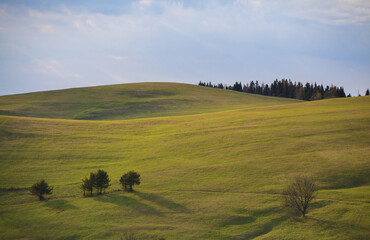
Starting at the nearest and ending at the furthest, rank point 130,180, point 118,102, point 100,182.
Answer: point 100,182, point 130,180, point 118,102

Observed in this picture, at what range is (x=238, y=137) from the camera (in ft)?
145

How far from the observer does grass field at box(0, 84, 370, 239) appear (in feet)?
78.2

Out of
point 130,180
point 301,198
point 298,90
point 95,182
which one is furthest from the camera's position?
point 298,90

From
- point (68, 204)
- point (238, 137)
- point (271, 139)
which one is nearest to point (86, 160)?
point (68, 204)

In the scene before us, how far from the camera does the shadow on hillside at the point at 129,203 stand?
87.3 feet

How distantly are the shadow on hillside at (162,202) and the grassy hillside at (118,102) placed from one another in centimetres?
5064

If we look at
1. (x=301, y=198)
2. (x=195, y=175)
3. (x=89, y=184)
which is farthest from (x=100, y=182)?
(x=301, y=198)

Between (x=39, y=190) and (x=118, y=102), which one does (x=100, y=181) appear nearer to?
(x=39, y=190)

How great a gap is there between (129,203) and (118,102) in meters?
69.3

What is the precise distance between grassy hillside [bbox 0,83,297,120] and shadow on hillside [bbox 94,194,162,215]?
4992cm

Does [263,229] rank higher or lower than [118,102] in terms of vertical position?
lower

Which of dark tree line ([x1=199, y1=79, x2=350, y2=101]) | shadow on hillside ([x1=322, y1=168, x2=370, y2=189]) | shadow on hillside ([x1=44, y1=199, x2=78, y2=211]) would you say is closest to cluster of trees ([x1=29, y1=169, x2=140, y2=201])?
shadow on hillside ([x1=44, y1=199, x2=78, y2=211])

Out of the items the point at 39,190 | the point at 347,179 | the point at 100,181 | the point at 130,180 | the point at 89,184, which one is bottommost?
the point at 39,190

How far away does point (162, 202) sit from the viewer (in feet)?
92.0
